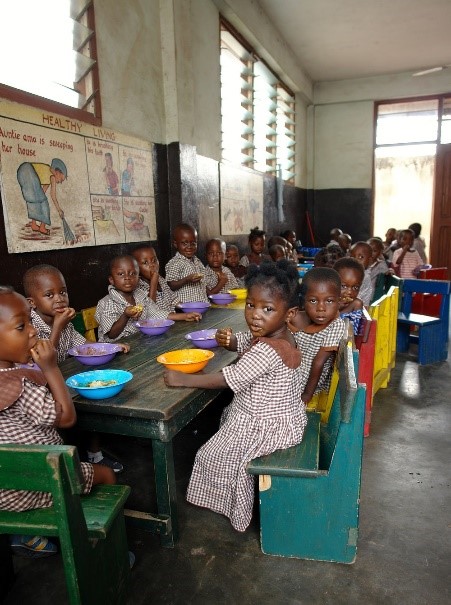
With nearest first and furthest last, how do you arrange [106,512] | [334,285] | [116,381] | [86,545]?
[86,545]
[106,512]
[116,381]
[334,285]

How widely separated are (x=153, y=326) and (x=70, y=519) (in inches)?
66.7

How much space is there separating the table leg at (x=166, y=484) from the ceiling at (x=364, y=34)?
21.5 ft

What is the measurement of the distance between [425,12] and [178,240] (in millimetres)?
5379

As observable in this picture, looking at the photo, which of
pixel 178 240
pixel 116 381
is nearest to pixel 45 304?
pixel 116 381

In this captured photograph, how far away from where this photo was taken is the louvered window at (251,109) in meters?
6.28

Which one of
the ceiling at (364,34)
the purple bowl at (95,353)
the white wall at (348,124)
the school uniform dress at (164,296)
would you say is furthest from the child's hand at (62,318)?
the white wall at (348,124)

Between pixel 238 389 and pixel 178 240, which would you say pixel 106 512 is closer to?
pixel 238 389

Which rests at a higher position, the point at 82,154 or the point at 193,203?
the point at 82,154

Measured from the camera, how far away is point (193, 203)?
5.08 m

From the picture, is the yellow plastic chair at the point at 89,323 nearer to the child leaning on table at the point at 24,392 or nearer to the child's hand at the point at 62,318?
the child's hand at the point at 62,318

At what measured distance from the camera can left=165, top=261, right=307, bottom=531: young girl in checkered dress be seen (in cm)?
204

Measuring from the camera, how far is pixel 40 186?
3225 millimetres

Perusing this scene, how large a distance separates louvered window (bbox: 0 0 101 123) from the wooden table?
2.05 m

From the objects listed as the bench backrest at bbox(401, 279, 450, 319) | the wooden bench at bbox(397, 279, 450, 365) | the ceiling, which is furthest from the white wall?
the wooden bench at bbox(397, 279, 450, 365)
